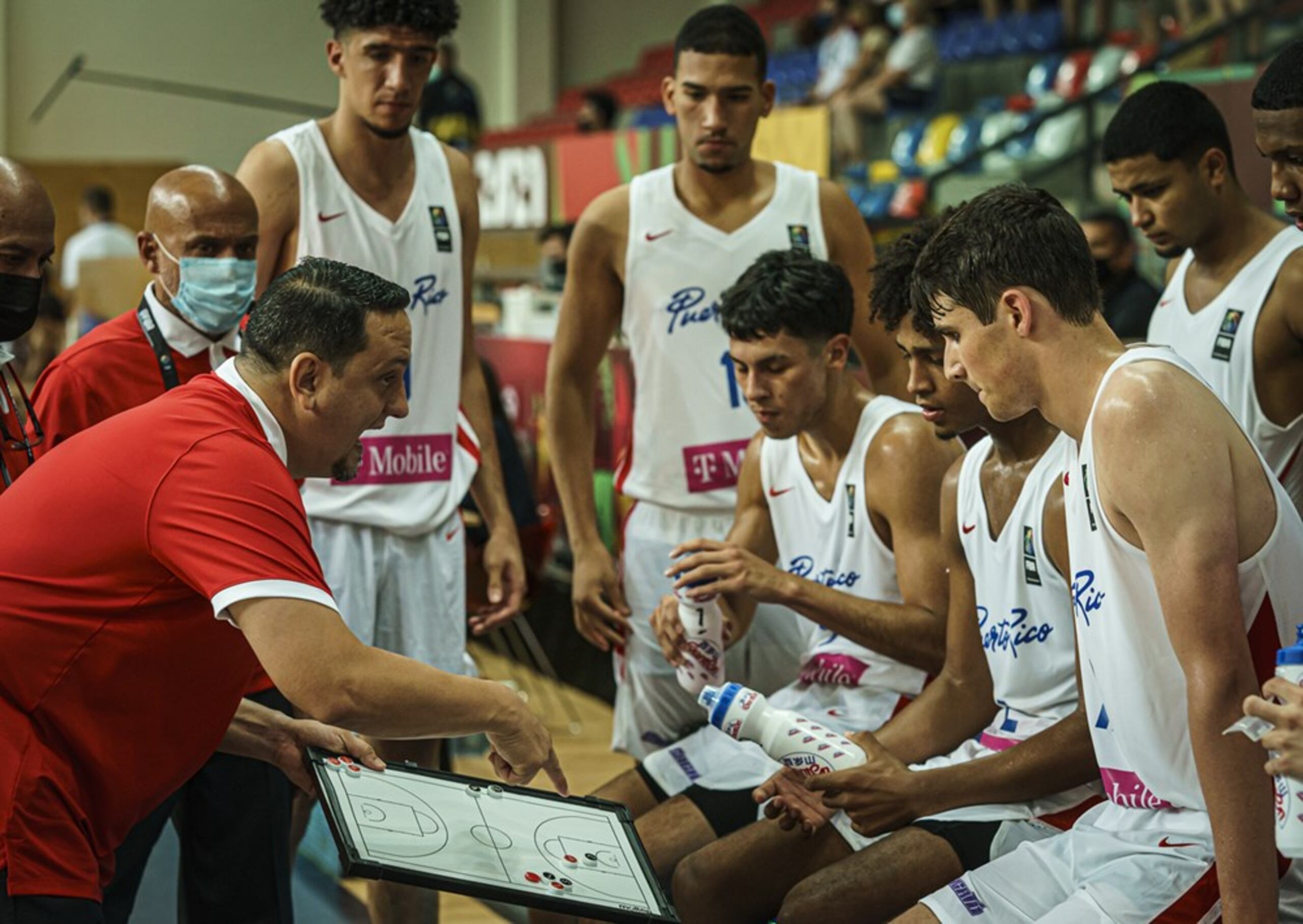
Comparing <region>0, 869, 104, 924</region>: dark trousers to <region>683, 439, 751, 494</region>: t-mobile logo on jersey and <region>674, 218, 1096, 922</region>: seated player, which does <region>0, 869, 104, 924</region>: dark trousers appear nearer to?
<region>674, 218, 1096, 922</region>: seated player

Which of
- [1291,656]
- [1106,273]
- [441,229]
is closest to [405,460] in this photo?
[441,229]

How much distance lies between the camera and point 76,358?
3279mm

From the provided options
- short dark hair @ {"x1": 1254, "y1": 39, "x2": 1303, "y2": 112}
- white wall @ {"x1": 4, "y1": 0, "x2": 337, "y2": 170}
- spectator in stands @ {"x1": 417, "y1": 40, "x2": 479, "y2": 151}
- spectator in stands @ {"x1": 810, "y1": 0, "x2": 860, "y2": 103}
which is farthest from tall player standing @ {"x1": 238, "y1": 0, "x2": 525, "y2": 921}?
white wall @ {"x1": 4, "y1": 0, "x2": 337, "y2": 170}

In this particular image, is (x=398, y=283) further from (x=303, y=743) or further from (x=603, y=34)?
(x=603, y=34)

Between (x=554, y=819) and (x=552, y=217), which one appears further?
(x=552, y=217)

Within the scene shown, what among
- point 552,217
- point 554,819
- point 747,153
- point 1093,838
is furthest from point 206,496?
point 552,217

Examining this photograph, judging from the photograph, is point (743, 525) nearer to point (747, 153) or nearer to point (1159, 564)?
point (747, 153)

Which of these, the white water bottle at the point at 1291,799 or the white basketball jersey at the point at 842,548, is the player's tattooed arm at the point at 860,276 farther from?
the white water bottle at the point at 1291,799

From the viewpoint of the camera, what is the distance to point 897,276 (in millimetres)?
3424

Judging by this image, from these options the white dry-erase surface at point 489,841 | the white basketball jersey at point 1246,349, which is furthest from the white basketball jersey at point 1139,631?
the white basketball jersey at point 1246,349

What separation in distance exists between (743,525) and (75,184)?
52.2ft

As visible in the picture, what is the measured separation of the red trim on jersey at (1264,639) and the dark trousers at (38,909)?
178 centimetres

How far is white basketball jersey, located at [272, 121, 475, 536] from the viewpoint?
3.74 m

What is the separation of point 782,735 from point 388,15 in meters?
1.96
